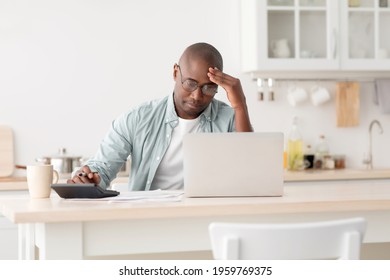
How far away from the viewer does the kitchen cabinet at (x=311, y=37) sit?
4391 millimetres

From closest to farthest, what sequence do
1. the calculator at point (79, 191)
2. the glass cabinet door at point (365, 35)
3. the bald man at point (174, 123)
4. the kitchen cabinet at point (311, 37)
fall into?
the calculator at point (79, 191) → the bald man at point (174, 123) → the kitchen cabinet at point (311, 37) → the glass cabinet door at point (365, 35)

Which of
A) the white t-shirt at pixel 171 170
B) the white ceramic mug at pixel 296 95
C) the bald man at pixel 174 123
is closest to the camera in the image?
the bald man at pixel 174 123

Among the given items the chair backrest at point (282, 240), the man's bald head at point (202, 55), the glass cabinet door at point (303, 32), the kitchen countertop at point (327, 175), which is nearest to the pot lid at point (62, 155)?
the kitchen countertop at point (327, 175)

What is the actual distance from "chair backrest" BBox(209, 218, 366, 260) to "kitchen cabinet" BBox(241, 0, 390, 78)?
2737 millimetres

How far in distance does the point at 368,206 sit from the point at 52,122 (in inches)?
103

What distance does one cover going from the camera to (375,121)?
4848mm

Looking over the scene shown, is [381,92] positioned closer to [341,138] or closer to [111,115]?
[341,138]

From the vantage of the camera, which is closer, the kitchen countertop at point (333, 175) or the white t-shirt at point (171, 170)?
the white t-shirt at point (171, 170)

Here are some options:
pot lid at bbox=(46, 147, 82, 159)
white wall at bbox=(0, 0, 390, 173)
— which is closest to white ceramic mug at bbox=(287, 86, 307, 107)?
white wall at bbox=(0, 0, 390, 173)

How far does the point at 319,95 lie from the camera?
185 inches

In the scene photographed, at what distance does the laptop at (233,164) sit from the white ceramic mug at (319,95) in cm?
244

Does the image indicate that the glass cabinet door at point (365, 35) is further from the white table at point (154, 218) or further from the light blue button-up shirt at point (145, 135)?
the white table at point (154, 218)

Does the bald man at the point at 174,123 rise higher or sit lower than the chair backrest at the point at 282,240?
higher
